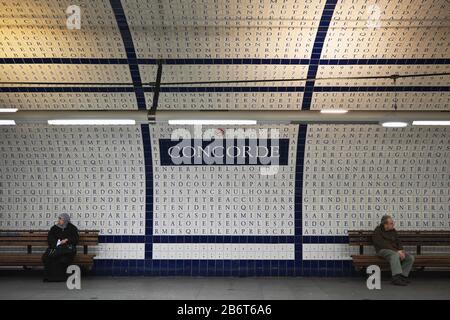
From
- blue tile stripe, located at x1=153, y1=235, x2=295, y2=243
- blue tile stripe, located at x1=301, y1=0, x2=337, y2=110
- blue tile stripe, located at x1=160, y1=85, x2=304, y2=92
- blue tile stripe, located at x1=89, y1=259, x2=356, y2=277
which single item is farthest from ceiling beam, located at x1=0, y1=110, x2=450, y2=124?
blue tile stripe, located at x1=89, y1=259, x2=356, y2=277

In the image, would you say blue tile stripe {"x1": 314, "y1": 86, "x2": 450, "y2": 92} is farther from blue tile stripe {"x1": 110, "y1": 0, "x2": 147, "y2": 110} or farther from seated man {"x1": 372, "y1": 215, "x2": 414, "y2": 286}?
blue tile stripe {"x1": 110, "y1": 0, "x2": 147, "y2": 110}

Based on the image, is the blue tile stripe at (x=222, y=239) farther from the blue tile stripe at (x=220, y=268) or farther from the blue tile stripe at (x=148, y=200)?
the blue tile stripe at (x=220, y=268)

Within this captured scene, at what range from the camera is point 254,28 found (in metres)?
10.0

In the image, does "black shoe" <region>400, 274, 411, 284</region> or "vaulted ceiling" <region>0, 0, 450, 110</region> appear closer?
"vaulted ceiling" <region>0, 0, 450, 110</region>

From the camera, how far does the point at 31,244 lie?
450 inches

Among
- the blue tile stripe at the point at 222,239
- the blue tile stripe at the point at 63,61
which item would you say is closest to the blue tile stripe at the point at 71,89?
the blue tile stripe at the point at 63,61

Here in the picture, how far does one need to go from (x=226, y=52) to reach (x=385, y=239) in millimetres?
4235

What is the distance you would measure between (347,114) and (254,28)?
237 cm

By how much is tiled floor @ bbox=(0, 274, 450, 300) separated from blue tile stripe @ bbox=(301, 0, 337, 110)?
3094mm

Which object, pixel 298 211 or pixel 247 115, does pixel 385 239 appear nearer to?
pixel 298 211

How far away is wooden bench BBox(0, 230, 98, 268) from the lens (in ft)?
36.4

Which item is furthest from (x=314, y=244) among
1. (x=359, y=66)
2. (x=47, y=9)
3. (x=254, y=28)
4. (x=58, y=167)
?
(x=47, y=9)

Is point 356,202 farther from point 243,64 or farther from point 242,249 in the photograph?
point 243,64

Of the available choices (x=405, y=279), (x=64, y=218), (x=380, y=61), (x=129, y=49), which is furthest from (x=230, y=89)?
(x=405, y=279)
